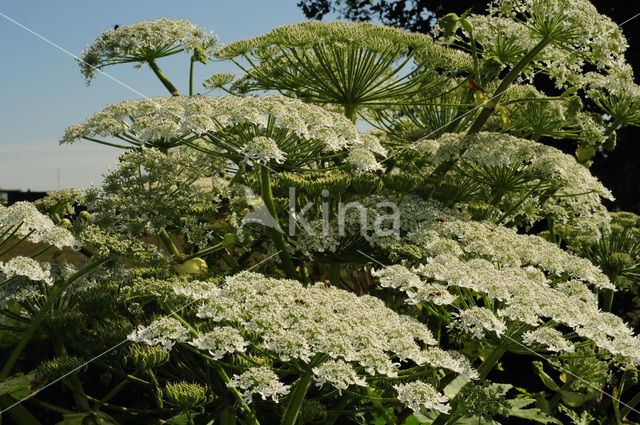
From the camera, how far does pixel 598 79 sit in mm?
7082

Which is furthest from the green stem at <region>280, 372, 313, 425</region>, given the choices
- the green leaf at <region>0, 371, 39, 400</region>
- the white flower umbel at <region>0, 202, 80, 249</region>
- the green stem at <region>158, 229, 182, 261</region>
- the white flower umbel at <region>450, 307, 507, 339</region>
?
the green stem at <region>158, 229, 182, 261</region>

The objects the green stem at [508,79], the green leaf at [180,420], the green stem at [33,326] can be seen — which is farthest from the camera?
the green stem at [508,79]

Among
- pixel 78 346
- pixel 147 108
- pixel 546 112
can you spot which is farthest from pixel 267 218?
pixel 546 112

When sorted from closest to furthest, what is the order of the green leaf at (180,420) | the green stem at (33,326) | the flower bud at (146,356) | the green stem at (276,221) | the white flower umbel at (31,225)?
1. the flower bud at (146,356)
2. the green stem at (33,326)
3. the green leaf at (180,420)
4. the white flower umbel at (31,225)
5. the green stem at (276,221)

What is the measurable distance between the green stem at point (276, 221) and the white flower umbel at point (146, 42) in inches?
84.0

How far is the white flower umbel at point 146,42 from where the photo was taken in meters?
6.33

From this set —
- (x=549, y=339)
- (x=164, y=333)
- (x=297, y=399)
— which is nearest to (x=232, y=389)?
(x=297, y=399)

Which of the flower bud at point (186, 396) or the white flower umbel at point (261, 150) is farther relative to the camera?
the white flower umbel at point (261, 150)

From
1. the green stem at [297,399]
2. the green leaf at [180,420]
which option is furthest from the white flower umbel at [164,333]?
the green leaf at [180,420]

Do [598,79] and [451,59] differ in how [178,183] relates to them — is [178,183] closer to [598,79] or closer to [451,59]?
[451,59]

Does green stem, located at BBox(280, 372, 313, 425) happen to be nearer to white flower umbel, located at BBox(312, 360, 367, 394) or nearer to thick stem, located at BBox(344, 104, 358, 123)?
white flower umbel, located at BBox(312, 360, 367, 394)

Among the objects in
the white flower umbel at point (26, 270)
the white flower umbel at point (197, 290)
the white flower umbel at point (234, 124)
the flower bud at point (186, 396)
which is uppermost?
the white flower umbel at point (234, 124)

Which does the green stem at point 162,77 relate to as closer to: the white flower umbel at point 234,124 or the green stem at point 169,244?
the white flower umbel at point 234,124

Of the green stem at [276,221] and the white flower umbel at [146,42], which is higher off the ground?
the white flower umbel at [146,42]
